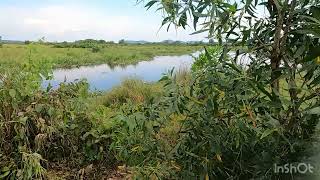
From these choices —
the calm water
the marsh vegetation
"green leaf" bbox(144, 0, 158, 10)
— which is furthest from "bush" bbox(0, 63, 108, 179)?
"green leaf" bbox(144, 0, 158, 10)

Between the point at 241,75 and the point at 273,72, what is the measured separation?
0.48 feet

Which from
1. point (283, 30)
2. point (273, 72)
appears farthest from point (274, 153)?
point (283, 30)

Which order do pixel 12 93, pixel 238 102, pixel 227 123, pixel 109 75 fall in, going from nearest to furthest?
pixel 238 102
pixel 227 123
pixel 12 93
pixel 109 75

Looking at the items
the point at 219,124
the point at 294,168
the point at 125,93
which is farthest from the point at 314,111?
the point at 125,93

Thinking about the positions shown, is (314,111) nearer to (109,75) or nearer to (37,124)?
(37,124)

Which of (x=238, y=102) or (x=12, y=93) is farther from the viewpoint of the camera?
(x=12, y=93)

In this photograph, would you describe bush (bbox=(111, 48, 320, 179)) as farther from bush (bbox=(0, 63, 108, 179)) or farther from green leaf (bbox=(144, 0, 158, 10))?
bush (bbox=(0, 63, 108, 179))

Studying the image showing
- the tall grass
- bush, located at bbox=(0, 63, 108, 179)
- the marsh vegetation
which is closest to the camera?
the marsh vegetation

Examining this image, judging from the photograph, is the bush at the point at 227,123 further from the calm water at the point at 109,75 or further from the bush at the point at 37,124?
the calm water at the point at 109,75

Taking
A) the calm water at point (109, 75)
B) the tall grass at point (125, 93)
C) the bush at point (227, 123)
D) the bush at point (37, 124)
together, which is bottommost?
the calm water at point (109, 75)

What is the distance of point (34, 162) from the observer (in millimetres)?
2688

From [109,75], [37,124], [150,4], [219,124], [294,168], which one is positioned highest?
[150,4]

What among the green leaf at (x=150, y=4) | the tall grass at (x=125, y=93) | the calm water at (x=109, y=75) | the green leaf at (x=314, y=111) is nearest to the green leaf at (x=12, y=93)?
the calm water at (x=109, y=75)

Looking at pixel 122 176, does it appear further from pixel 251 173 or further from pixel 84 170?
pixel 251 173
